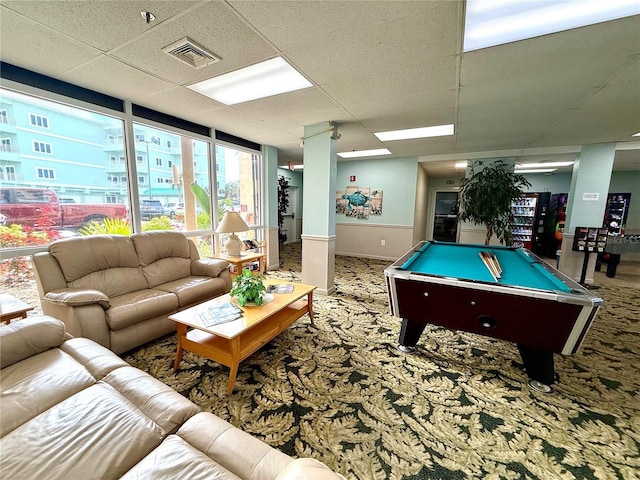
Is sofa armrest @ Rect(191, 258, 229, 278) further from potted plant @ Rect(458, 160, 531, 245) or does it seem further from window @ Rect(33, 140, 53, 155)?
potted plant @ Rect(458, 160, 531, 245)

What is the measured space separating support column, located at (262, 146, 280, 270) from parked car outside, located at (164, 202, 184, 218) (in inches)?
62.7

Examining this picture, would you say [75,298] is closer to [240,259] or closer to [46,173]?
[46,173]

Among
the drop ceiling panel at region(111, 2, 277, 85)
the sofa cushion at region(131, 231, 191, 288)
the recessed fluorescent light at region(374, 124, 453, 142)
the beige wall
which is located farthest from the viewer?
the beige wall

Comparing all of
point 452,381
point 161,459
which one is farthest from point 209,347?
point 452,381

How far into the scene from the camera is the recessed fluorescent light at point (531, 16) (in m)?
1.43

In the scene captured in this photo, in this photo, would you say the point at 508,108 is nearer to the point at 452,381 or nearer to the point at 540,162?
the point at 452,381

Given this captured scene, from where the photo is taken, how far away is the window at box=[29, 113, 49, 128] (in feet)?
8.05

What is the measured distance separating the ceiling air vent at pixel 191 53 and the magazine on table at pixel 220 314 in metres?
1.98

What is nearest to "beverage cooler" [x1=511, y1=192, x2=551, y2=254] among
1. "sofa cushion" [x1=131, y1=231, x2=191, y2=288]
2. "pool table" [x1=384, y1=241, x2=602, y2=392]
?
"pool table" [x1=384, y1=241, x2=602, y2=392]

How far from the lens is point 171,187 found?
373 cm

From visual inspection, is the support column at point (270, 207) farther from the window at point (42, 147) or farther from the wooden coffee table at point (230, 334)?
the window at point (42, 147)

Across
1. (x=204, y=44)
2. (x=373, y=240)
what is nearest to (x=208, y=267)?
(x=204, y=44)

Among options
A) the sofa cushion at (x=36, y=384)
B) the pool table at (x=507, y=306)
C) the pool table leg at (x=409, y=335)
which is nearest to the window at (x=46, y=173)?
the sofa cushion at (x=36, y=384)

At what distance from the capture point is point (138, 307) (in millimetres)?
2207
